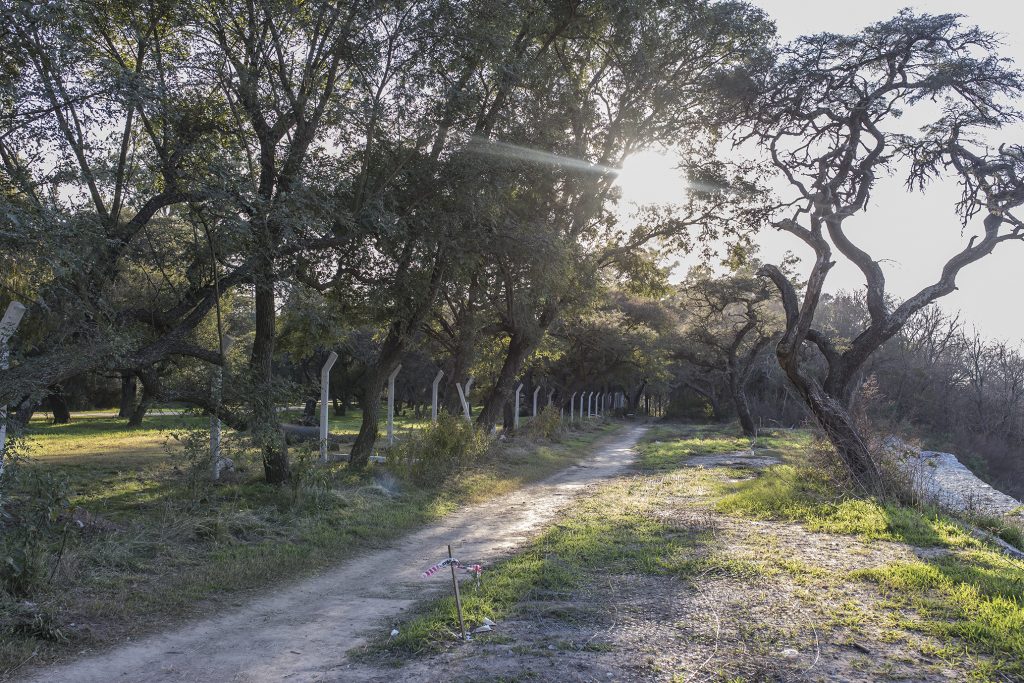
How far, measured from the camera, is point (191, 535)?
812cm

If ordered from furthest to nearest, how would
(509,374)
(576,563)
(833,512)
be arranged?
(509,374), (833,512), (576,563)

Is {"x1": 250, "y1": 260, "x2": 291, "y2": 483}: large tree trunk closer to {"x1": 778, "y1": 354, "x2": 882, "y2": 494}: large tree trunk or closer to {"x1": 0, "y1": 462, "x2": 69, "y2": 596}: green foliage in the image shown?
{"x1": 0, "y1": 462, "x2": 69, "y2": 596}: green foliage

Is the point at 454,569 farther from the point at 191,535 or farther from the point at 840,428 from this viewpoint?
the point at 840,428

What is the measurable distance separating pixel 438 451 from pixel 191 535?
6854 millimetres

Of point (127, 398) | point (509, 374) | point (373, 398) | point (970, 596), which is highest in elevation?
point (509, 374)

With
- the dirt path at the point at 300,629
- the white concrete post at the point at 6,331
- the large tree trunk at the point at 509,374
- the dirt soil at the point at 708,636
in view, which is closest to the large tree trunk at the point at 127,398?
the large tree trunk at the point at 509,374

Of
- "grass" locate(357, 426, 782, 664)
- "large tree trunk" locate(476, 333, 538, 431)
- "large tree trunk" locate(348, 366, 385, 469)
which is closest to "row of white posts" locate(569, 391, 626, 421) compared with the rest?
"large tree trunk" locate(476, 333, 538, 431)

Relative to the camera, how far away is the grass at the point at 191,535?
568cm

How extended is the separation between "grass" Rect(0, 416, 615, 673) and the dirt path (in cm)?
31

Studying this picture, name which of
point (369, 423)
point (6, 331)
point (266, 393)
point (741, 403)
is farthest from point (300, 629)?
point (741, 403)

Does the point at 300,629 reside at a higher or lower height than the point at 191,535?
lower

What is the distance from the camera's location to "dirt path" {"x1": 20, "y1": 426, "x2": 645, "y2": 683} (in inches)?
189

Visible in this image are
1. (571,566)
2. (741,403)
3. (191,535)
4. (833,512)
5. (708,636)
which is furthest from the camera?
(741,403)

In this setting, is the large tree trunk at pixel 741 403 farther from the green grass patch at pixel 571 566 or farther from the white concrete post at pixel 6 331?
the white concrete post at pixel 6 331
